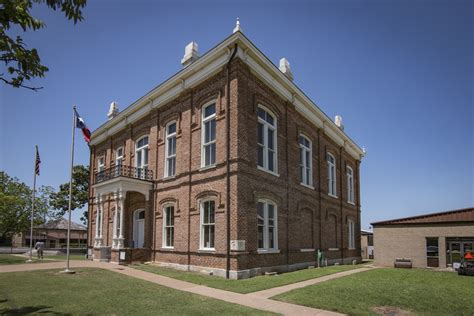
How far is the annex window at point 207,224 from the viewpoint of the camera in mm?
16531

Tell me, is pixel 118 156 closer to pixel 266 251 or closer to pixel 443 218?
pixel 266 251

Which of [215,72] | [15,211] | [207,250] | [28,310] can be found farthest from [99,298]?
[15,211]

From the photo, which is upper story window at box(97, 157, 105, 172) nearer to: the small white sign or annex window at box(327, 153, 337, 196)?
the small white sign

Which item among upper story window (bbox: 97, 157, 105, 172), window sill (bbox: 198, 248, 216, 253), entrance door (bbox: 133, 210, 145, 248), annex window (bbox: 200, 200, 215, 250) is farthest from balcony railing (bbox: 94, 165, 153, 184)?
window sill (bbox: 198, 248, 216, 253)

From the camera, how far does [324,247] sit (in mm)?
23750

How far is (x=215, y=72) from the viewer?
684 inches

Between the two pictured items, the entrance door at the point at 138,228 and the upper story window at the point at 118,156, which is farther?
the upper story window at the point at 118,156

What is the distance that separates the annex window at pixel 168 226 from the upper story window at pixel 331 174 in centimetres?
1267

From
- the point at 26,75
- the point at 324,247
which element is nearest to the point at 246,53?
the point at 26,75

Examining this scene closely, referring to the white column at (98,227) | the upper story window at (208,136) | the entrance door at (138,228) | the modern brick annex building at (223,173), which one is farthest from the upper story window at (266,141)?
the white column at (98,227)

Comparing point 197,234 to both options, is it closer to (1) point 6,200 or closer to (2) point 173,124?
(2) point 173,124

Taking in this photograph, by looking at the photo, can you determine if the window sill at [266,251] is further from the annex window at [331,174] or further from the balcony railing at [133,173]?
the annex window at [331,174]

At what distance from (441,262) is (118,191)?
80.3 feet

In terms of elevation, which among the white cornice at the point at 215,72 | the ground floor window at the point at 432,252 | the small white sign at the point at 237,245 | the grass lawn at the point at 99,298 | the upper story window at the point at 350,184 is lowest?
the ground floor window at the point at 432,252
